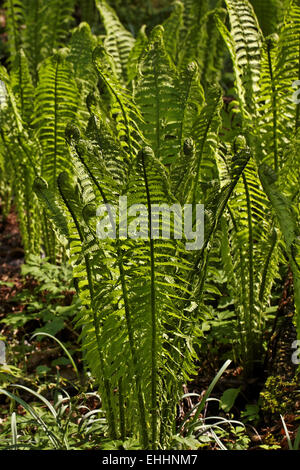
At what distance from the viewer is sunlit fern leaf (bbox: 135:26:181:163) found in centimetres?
196

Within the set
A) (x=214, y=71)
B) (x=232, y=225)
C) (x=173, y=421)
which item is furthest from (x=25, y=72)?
(x=173, y=421)

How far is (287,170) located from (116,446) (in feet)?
3.32

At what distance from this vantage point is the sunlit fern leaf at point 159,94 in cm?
196

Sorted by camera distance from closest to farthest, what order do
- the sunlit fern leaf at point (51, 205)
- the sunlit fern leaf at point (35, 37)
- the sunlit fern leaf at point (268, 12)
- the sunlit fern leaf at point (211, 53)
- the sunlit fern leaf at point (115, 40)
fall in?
the sunlit fern leaf at point (51, 205), the sunlit fern leaf at point (115, 40), the sunlit fern leaf at point (211, 53), the sunlit fern leaf at point (268, 12), the sunlit fern leaf at point (35, 37)

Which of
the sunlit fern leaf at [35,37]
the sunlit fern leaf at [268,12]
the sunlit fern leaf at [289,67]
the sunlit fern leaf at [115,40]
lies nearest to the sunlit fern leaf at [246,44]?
the sunlit fern leaf at [289,67]

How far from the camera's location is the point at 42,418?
1.67m

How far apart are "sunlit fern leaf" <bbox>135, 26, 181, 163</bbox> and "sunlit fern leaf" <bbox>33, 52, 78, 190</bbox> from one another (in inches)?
21.6

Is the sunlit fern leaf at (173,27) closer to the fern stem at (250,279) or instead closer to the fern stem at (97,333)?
the fern stem at (250,279)

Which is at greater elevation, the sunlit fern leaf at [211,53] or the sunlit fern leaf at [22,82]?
the sunlit fern leaf at [211,53]

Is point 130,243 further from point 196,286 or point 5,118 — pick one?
point 5,118

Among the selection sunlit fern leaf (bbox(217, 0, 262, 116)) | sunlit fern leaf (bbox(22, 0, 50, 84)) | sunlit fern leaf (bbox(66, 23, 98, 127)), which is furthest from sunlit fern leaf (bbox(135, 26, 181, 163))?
sunlit fern leaf (bbox(22, 0, 50, 84))

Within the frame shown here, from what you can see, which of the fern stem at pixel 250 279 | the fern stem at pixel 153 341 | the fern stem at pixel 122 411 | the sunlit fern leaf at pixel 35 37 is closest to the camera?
the fern stem at pixel 153 341

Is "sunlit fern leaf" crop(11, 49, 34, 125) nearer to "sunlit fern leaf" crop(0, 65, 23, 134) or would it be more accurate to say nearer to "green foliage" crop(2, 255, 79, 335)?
"sunlit fern leaf" crop(0, 65, 23, 134)
